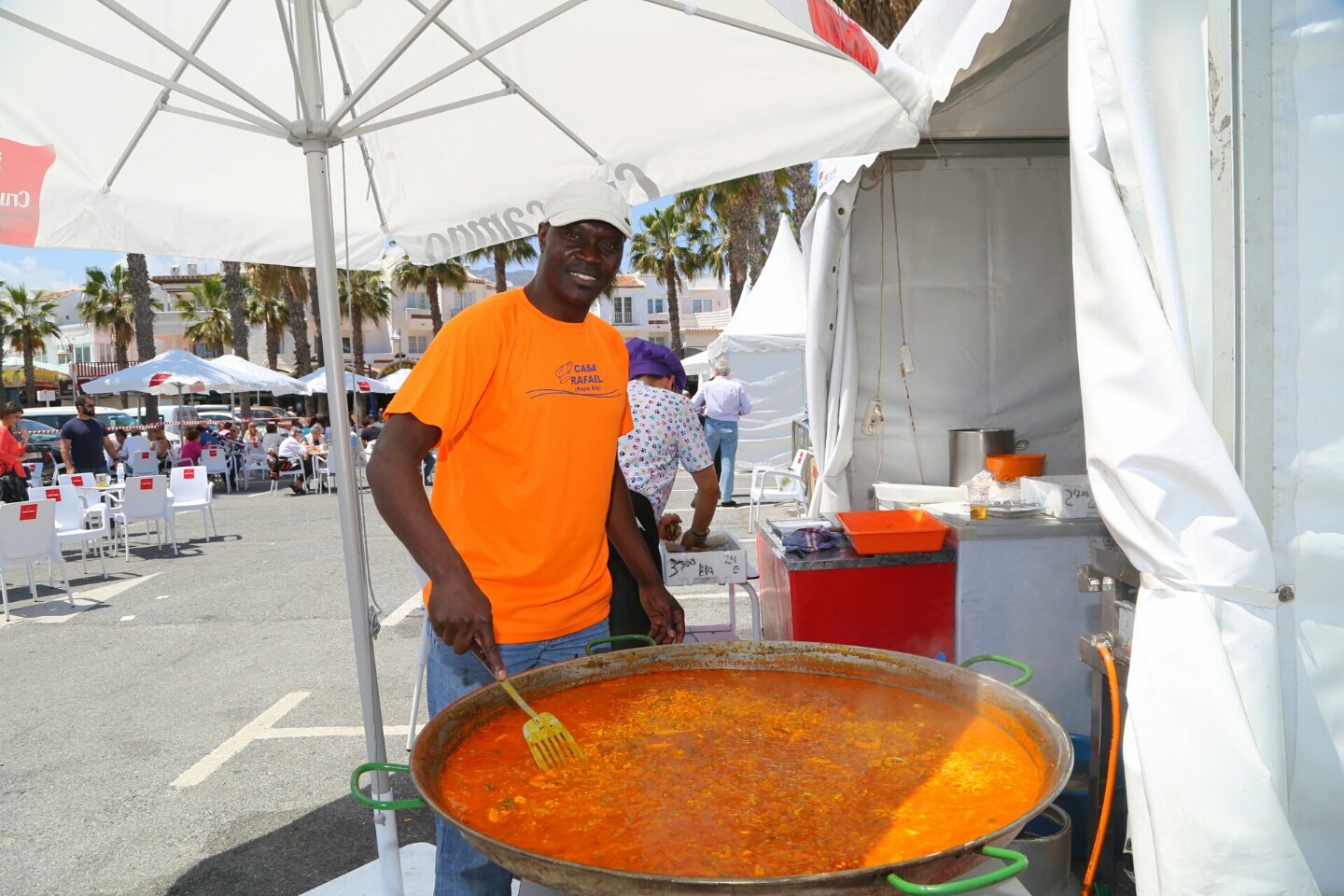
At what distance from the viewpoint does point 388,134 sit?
12.1ft

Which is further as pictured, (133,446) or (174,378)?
(174,378)

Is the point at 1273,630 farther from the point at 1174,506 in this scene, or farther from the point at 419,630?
the point at 419,630

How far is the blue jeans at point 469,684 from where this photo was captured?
2.18 meters

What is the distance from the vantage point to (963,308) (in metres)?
5.46

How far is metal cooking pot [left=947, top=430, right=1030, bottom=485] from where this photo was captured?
5.03 metres

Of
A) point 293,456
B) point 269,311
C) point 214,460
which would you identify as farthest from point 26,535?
point 269,311

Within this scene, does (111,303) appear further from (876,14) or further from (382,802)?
(382,802)

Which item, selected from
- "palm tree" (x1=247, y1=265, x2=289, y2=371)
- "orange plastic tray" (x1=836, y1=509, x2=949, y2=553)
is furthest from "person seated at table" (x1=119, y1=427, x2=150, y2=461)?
"orange plastic tray" (x1=836, y1=509, x2=949, y2=553)

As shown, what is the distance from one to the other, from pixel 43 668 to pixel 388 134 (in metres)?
5.10

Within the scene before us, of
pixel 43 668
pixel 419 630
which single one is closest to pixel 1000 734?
pixel 419 630

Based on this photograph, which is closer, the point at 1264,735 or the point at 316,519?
the point at 1264,735

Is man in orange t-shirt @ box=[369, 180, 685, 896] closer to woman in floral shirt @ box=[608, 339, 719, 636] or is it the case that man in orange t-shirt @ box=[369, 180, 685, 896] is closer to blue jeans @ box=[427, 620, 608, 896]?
blue jeans @ box=[427, 620, 608, 896]

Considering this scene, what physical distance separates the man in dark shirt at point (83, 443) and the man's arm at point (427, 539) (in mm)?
13763

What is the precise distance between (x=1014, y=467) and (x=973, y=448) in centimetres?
64
